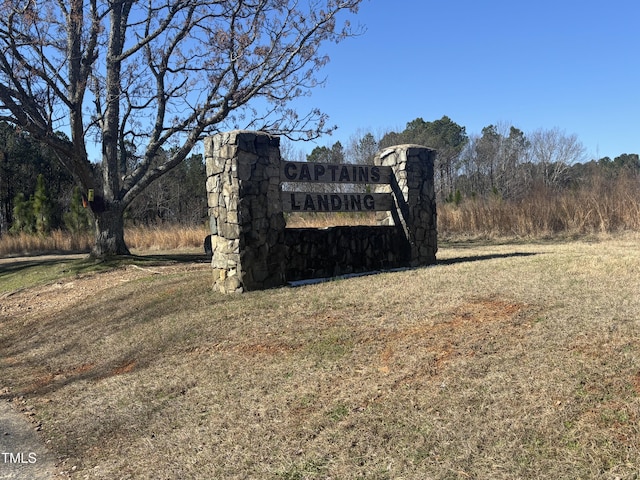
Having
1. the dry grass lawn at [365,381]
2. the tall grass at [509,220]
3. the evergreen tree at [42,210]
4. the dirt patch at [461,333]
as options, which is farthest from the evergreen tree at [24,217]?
the dirt patch at [461,333]

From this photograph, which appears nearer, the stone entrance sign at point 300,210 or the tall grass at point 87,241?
the stone entrance sign at point 300,210

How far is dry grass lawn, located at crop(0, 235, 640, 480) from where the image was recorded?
336 centimetres

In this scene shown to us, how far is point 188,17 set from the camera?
15.0 meters

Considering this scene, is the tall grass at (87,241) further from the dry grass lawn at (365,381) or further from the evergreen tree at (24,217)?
the dry grass lawn at (365,381)

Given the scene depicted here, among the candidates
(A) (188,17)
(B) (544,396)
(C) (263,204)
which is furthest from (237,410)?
(A) (188,17)

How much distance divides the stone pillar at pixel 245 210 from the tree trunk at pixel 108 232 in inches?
287

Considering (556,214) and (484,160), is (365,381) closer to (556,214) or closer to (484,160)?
(556,214)

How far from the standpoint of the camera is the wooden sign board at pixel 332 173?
8.98 metres

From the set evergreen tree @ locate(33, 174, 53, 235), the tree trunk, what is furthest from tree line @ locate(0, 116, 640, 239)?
the tree trunk

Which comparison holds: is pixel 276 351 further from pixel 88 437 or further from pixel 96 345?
pixel 96 345

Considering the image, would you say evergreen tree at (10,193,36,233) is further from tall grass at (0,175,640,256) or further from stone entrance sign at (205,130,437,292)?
stone entrance sign at (205,130,437,292)

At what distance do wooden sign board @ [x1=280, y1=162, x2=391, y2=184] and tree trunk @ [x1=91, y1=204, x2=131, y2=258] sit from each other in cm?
799

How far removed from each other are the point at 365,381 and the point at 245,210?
438cm

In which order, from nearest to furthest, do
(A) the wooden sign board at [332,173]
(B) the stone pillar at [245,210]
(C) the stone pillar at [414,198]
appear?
(B) the stone pillar at [245,210] → (A) the wooden sign board at [332,173] → (C) the stone pillar at [414,198]
